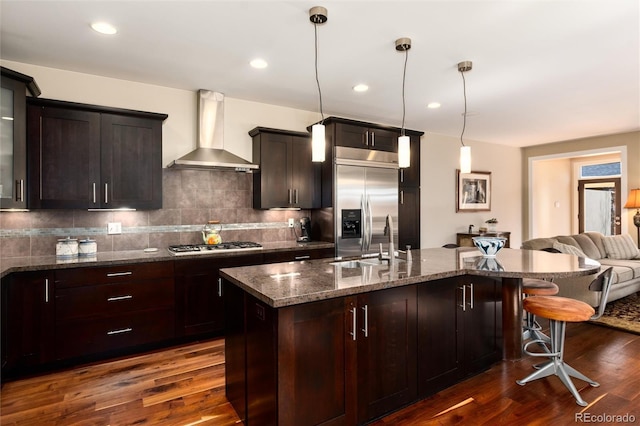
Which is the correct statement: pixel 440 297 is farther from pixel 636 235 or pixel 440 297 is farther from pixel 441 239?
pixel 636 235

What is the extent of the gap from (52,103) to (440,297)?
356cm

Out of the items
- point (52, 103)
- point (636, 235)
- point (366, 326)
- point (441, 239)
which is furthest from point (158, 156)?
point (636, 235)

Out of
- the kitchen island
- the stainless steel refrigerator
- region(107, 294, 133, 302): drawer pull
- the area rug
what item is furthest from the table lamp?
region(107, 294, 133, 302): drawer pull

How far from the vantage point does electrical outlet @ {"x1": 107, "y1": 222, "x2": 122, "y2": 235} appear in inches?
138

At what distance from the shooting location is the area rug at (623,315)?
370cm

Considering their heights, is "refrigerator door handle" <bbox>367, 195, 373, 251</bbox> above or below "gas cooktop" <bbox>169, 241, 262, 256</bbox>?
above

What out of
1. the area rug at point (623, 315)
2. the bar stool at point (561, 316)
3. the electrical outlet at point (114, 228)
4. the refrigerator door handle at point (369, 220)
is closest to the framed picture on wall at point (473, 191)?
the area rug at point (623, 315)

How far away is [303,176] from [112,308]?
246 cm

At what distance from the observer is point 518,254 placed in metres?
3.11

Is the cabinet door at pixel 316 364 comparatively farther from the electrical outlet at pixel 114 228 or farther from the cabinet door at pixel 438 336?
the electrical outlet at pixel 114 228

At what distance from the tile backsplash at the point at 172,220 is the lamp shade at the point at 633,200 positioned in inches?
212

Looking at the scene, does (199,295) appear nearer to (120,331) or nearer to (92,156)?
(120,331)

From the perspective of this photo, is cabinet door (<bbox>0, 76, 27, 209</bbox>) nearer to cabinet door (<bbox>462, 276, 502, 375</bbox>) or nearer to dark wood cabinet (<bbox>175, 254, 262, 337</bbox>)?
dark wood cabinet (<bbox>175, 254, 262, 337</bbox>)

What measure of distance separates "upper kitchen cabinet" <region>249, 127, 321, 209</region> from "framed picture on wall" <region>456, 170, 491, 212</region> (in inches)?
131
